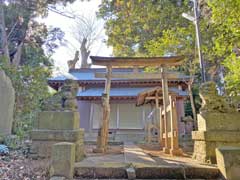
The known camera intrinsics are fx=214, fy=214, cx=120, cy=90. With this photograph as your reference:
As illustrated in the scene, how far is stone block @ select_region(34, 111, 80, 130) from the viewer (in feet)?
14.0

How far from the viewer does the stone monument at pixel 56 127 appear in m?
4.17

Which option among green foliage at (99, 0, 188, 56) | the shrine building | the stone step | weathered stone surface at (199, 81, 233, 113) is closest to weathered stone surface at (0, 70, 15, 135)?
the stone step

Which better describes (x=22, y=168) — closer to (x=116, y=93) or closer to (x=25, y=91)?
(x=25, y=91)

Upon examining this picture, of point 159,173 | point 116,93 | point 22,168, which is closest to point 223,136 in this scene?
point 159,173

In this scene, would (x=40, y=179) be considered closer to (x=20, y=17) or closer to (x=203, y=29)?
(x=203, y=29)

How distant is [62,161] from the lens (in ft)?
10.7

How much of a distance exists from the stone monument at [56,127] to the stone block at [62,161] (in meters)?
0.81

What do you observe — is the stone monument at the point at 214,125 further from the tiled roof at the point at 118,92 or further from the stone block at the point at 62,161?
the tiled roof at the point at 118,92

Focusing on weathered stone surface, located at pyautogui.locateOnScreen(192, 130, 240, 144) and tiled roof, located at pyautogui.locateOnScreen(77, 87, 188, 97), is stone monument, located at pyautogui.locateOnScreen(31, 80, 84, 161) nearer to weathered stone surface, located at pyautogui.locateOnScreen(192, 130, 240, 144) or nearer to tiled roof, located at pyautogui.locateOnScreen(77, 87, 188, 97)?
weathered stone surface, located at pyautogui.locateOnScreen(192, 130, 240, 144)

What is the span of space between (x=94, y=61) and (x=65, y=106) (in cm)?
214

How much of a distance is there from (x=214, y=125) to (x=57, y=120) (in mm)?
3111

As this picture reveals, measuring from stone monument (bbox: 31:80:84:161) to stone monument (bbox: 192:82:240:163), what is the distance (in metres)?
2.46

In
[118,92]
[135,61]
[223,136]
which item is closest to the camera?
[223,136]

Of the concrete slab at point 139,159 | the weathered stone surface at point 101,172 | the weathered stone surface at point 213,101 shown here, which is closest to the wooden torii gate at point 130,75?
the concrete slab at point 139,159
